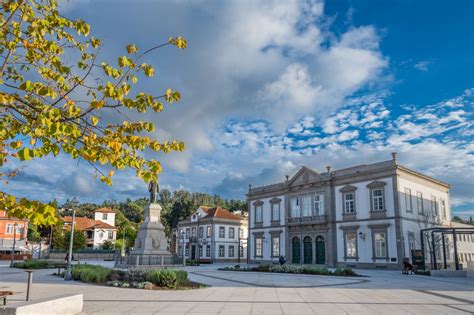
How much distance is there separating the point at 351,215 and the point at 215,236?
2473cm

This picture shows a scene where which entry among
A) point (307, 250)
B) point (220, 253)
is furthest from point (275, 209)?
point (220, 253)

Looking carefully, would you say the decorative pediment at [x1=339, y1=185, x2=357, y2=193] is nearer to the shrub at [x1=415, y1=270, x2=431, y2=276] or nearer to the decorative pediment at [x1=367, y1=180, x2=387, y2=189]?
the decorative pediment at [x1=367, y1=180, x2=387, y2=189]

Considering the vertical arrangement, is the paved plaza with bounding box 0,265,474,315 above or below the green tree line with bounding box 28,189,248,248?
below

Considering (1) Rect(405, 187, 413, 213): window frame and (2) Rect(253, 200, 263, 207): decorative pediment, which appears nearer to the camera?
(1) Rect(405, 187, 413, 213): window frame

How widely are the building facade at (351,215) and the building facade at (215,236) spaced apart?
10.5m

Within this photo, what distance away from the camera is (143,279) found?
51.5ft

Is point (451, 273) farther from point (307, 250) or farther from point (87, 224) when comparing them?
point (87, 224)

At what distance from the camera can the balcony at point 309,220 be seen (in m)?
38.5

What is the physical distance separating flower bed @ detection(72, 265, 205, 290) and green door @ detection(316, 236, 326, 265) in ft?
82.5

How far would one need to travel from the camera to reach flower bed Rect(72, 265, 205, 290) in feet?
48.4

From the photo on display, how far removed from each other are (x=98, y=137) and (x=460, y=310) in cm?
1014

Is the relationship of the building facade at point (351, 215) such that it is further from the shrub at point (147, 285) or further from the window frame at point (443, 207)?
the shrub at point (147, 285)

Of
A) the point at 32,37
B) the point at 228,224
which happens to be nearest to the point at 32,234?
the point at 228,224

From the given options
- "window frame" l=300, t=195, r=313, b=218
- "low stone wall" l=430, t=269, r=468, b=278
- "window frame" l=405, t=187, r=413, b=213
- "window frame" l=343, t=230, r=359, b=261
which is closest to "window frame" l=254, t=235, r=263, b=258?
"window frame" l=300, t=195, r=313, b=218
